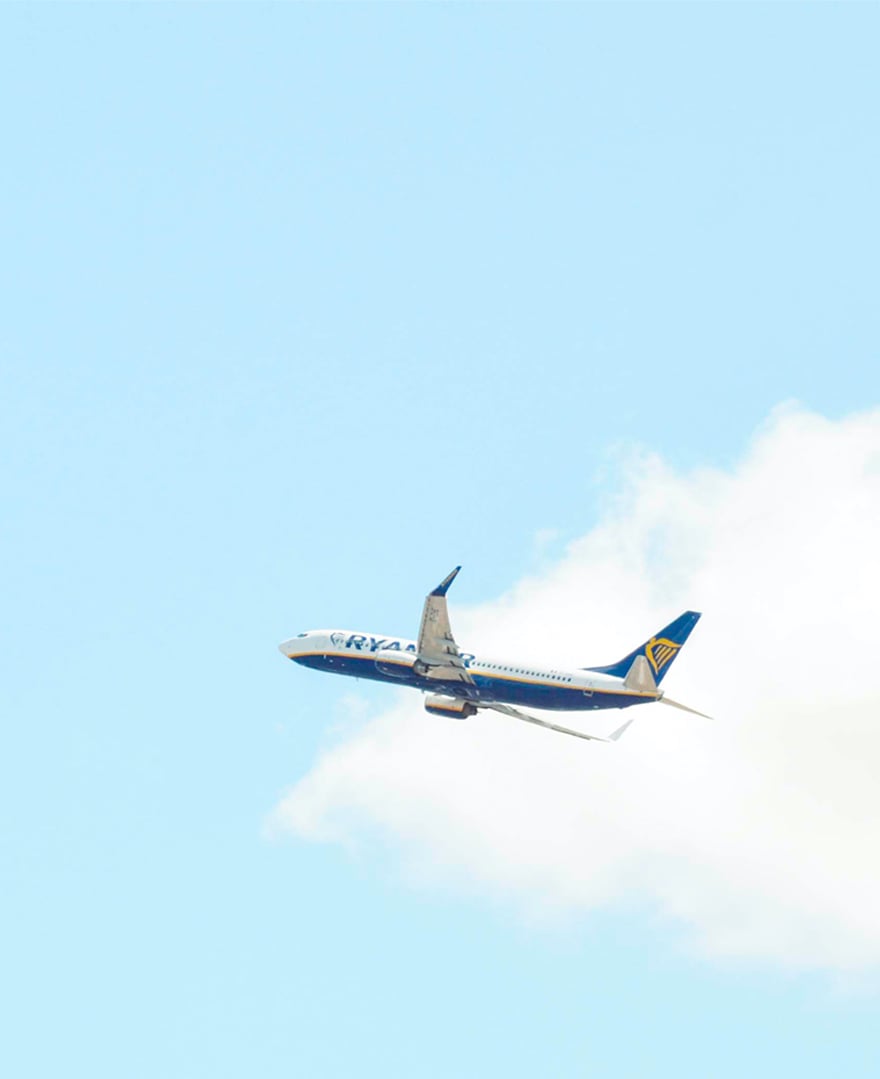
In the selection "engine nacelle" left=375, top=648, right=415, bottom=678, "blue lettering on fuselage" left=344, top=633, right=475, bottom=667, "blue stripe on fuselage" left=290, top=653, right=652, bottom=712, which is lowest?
"blue stripe on fuselage" left=290, top=653, right=652, bottom=712

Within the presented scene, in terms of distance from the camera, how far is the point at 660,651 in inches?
4122

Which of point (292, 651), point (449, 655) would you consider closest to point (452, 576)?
point (449, 655)

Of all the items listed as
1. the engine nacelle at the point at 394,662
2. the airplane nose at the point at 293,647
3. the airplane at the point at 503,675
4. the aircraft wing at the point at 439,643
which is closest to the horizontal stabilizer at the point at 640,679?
the airplane at the point at 503,675

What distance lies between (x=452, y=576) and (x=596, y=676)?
1325 centimetres

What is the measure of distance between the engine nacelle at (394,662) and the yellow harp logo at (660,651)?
13.7m

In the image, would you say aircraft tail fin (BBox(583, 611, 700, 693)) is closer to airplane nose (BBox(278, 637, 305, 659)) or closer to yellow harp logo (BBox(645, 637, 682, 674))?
yellow harp logo (BBox(645, 637, 682, 674))

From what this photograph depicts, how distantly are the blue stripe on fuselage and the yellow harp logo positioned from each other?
9.35 feet

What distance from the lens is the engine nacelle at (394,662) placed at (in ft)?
344

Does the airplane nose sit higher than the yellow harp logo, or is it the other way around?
the airplane nose

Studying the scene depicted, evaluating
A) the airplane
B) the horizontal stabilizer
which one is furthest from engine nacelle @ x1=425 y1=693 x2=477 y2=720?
the horizontal stabilizer

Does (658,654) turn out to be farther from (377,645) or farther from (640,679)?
(377,645)

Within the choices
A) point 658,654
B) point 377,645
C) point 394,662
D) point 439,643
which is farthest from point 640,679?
point 377,645

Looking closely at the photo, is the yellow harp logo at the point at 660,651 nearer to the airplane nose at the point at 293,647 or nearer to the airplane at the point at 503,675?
the airplane at the point at 503,675

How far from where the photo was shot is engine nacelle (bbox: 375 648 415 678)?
105 m
